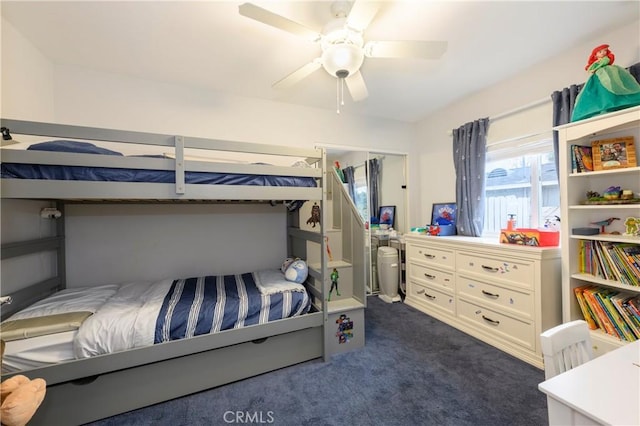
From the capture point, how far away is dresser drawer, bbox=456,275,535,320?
2.02 m

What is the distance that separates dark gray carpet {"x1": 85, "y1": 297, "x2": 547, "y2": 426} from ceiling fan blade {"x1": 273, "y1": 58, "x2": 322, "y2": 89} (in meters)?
2.17

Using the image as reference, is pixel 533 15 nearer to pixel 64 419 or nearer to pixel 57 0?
pixel 57 0

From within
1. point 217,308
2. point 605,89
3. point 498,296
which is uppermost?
point 605,89

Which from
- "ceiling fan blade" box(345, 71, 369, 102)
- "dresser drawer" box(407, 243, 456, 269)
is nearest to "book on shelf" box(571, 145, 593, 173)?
"dresser drawer" box(407, 243, 456, 269)

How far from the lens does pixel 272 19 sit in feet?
4.29

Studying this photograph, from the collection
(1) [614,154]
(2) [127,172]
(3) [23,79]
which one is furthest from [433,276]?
(3) [23,79]

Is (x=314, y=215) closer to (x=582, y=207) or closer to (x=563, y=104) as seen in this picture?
(x=582, y=207)

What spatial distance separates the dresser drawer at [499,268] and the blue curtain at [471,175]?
1.75ft

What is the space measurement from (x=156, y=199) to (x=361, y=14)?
1683 mm

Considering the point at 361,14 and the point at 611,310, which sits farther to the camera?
the point at 611,310

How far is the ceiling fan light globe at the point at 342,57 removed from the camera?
1536 mm

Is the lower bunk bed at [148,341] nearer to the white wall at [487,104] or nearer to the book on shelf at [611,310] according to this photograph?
the book on shelf at [611,310]

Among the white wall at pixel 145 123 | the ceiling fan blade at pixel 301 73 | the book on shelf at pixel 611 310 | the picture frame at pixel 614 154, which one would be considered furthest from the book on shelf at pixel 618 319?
the white wall at pixel 145 123

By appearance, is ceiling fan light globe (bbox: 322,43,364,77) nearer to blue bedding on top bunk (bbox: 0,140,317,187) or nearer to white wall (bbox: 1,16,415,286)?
blue bedding on top bunk (bbox: 0,140,317,187)
